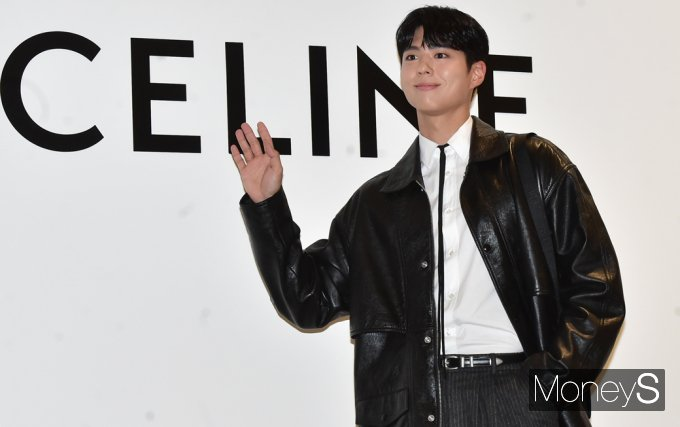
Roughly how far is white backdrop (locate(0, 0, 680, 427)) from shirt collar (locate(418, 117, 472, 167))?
1.50ft

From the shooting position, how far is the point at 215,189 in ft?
10.9

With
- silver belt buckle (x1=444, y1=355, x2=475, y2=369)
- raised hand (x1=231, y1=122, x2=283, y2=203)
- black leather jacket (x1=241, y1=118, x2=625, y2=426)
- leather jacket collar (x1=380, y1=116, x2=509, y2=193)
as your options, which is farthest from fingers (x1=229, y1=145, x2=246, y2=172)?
silver belt buckle (x1=444, y1=355, x2=475, y2=369)

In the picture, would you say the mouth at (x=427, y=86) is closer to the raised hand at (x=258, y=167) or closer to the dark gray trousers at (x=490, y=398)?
the raised hand at (x=258, y=167)

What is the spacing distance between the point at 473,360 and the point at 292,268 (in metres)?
0.58

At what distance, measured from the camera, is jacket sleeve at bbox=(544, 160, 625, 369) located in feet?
8.71

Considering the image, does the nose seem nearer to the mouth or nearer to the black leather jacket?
the mouth

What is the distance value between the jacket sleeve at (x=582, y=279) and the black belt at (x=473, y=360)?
13cm

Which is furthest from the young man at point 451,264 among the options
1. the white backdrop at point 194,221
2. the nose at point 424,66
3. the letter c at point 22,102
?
the letter c at point 22,102

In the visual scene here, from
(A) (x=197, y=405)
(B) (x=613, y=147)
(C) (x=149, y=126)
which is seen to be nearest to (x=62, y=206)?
(C) (x=149, y=126)

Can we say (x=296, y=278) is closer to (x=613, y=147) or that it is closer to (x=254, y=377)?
(x=254, y=377)

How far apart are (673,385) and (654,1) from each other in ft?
4.39

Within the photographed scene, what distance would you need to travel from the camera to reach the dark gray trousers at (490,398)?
8.80 ft

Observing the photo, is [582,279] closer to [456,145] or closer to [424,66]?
[456,145]

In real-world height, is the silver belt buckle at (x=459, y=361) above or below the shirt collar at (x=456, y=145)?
below
